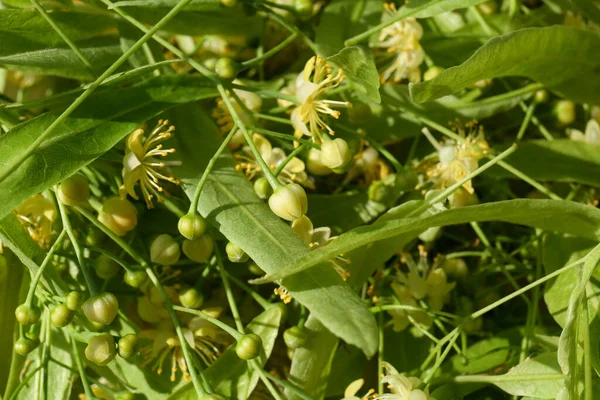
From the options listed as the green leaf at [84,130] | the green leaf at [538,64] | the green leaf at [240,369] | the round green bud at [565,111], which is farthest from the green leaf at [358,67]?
the round green bud at [565,111]

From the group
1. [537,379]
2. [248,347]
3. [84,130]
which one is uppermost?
[84,130]

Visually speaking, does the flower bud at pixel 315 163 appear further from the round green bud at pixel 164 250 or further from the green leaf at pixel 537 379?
the green leaf at pixel 537 379

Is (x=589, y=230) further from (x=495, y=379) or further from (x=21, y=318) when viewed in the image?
(x=21, y=318)

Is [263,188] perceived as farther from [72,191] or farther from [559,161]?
[559,161]

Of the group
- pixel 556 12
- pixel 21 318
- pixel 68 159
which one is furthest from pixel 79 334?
pixel 556 12

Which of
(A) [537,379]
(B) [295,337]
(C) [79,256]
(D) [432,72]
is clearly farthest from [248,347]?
(D) [432,72]

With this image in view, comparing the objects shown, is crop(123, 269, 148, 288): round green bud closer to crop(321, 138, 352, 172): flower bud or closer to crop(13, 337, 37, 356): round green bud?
crop(13, 337, 37, 356): round green bud
